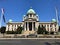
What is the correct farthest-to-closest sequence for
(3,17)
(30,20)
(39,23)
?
(39,23), (30,20), (3,17)

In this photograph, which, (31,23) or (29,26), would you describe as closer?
(31,23)

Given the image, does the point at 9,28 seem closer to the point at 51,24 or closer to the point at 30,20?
the point at 30,20

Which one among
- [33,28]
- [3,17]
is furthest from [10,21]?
[3,17]

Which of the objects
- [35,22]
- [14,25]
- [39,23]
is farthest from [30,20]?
[14,25]

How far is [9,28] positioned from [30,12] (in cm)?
1865

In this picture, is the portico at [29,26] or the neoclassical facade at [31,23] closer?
the neoclassical facade at [31,23]

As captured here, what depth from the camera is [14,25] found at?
10825cm

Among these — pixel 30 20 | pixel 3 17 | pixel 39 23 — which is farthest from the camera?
pixel 39 23

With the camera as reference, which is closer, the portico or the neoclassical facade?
the neoclassical facade

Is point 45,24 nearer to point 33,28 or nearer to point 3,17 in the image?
point 33,28

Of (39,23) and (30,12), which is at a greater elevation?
(30,12)

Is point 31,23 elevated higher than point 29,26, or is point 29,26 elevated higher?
point 31,23

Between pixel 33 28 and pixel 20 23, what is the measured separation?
47.1 feet

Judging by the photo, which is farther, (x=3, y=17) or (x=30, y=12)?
(x=30, y=12)
